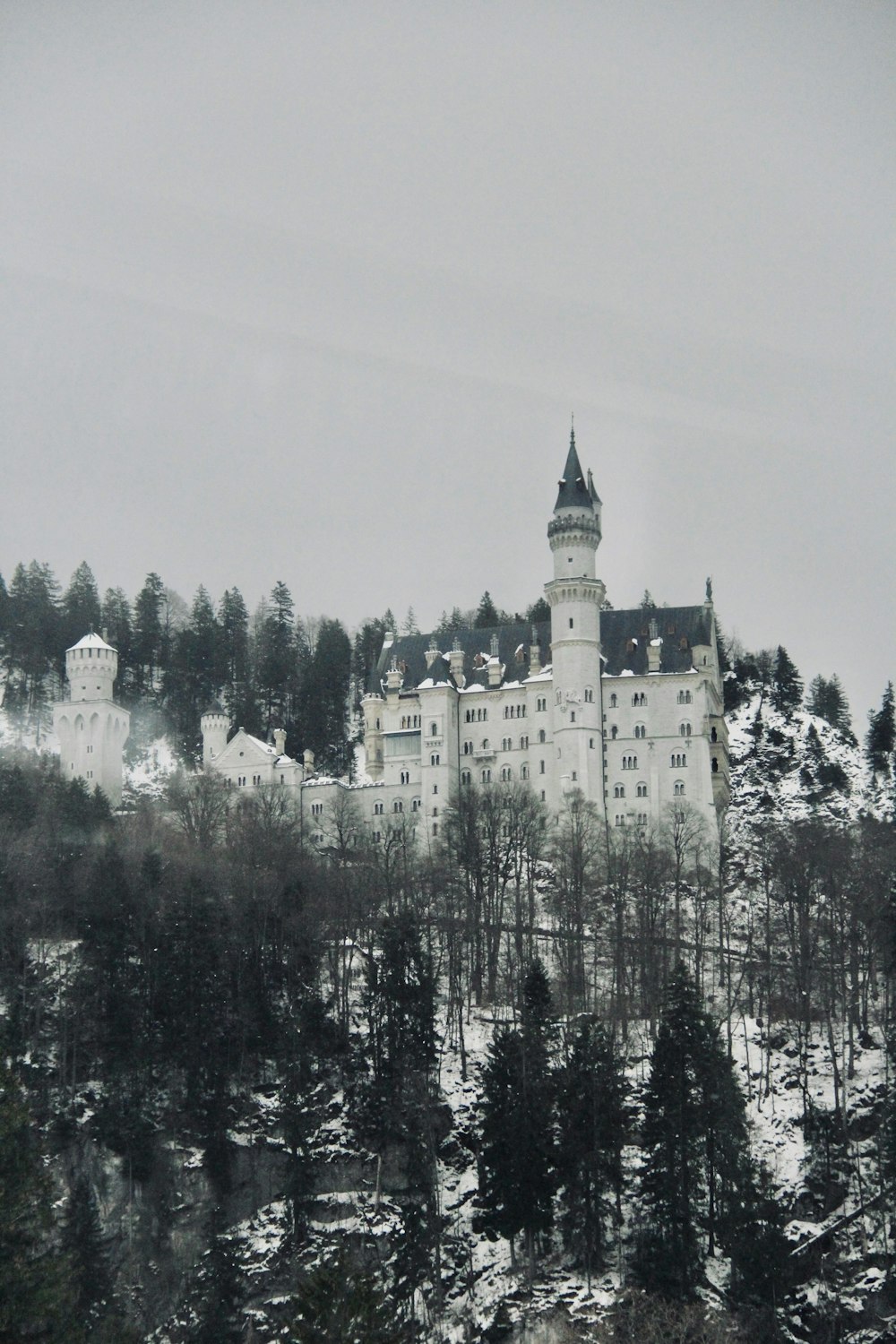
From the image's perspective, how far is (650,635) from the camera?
352 ft

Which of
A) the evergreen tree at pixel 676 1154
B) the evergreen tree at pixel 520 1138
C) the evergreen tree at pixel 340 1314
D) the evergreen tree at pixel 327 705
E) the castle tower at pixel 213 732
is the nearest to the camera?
the evergreen tree at pixel 340 1314

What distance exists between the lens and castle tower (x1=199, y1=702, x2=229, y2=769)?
113 meters

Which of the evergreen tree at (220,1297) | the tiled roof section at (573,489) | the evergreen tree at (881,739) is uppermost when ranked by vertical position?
the tiled roof section at (573,489)

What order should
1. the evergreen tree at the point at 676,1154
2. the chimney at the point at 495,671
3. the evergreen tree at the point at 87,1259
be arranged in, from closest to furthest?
the evergreen tree at the point at 87,1259, the evergreen tree at the point at 676,1154, the chimney at the point at 495,671

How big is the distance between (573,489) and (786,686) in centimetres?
2421

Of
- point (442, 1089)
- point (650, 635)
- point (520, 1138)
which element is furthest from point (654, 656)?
point (520, 1138)

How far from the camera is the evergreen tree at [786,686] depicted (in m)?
120

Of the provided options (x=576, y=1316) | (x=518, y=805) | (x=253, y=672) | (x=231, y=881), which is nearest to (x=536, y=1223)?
(x=576, y=1316)

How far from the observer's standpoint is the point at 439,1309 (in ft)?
180

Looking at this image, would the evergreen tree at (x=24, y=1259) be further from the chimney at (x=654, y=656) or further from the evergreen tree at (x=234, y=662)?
the evergreen tree at (x=234, y=662)

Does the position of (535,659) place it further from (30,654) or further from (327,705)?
(30,654)

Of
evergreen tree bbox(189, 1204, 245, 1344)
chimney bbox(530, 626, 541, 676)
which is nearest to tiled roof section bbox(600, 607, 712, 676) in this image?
chimney bbox(530, 626, 541, 676)

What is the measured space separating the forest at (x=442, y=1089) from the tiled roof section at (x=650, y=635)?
19.7 meters

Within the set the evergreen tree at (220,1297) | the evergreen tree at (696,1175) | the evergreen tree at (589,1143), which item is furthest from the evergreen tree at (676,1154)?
the evergreen tree at (220,1297)
